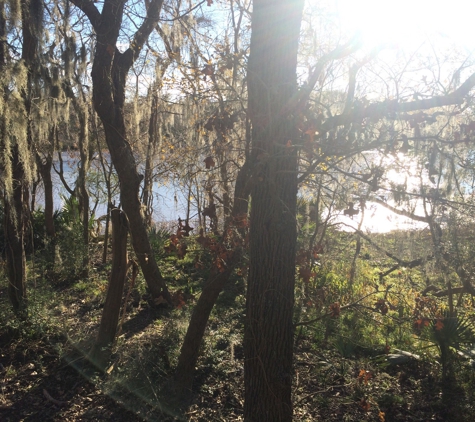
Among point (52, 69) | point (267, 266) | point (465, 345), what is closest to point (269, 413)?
point (267, 266)

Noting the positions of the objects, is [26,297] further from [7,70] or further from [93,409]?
[7,70]

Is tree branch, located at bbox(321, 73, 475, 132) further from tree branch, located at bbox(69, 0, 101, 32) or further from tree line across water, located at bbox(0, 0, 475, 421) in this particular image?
tree branch, located at bbox(69, 0, 101, 32)

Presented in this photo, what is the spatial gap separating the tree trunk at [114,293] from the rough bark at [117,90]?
70 centimetres

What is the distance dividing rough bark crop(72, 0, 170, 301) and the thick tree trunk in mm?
2609

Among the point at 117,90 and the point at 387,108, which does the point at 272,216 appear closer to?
the point at 387,108

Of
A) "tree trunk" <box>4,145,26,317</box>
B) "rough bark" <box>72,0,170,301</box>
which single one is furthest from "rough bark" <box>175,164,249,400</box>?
"tree trunk" <box>4,145,26,317</box>

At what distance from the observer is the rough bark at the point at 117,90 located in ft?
18.5

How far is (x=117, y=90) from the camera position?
6055 millimetres

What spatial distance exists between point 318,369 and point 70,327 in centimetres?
309

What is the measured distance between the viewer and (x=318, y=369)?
5082 mm

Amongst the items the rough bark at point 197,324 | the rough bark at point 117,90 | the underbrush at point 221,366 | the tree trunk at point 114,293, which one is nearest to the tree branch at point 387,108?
the underbrush at point 221,366

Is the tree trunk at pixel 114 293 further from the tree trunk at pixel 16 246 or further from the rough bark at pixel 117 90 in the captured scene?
the tree trunk at pixel 16 246

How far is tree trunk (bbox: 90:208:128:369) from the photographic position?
481 centimetres

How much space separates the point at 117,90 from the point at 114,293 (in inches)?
108
